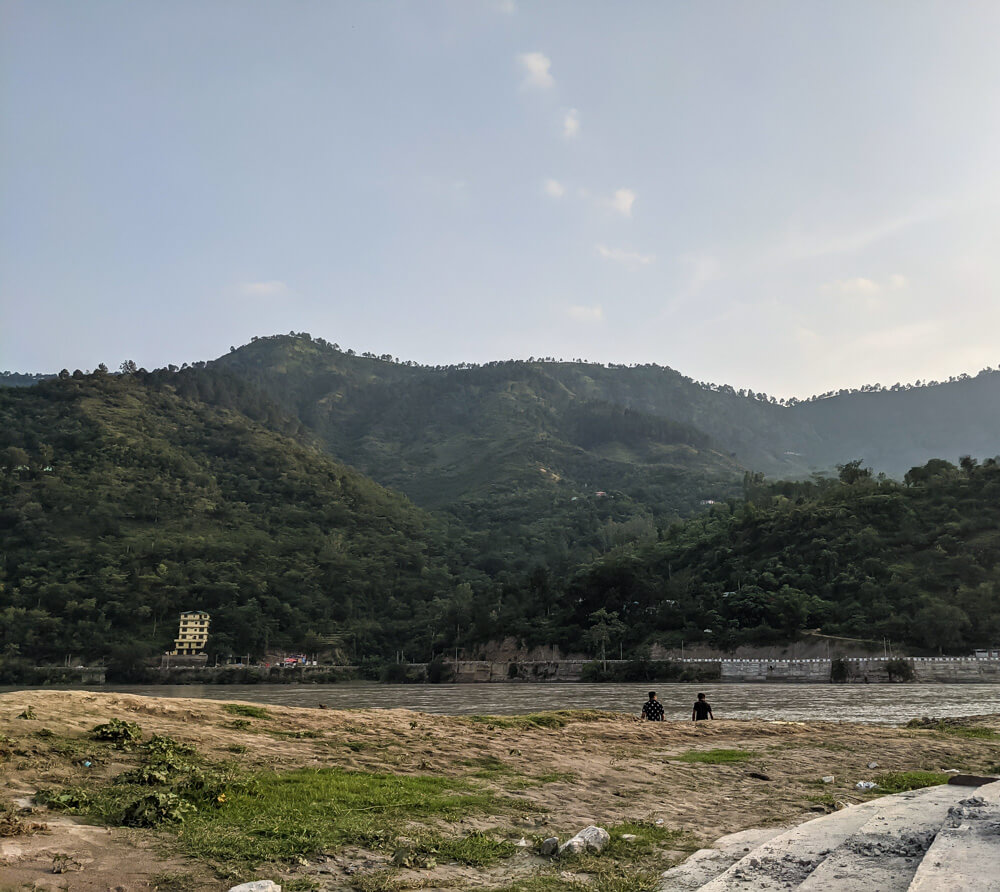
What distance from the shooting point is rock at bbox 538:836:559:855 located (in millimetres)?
8617

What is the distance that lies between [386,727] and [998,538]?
98.8 meters

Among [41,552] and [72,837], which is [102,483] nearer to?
[41,552]

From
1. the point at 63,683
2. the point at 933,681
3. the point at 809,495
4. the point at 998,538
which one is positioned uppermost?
the point at 809,495

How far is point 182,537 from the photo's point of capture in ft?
419

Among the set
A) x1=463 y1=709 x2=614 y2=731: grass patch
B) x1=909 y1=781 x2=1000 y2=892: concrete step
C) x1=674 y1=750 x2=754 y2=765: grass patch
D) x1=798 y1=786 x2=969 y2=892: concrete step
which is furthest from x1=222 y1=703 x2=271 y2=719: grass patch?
x1=909 y1=781 x2=1000 y2=892: concrete step

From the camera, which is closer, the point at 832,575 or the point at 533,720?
the point at 533,720

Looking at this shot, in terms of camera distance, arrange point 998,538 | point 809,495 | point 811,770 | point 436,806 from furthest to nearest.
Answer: point 809,495 → point 998,538 → point 811,770 → point 436,806

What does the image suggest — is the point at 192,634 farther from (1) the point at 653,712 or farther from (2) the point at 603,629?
(1) the point at 653,712

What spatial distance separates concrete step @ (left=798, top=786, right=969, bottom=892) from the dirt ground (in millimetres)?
2172

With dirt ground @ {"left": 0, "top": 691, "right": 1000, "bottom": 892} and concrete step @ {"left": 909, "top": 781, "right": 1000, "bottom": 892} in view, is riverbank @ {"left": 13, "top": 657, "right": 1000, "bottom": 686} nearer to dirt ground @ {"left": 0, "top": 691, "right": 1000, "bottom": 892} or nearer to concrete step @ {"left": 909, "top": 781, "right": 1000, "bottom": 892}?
dirt ground @ {"left": 0, "top": 691, "right": 1000, "bottom": 892}

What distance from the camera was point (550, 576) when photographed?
5098 inches

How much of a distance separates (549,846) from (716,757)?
8.58 metres

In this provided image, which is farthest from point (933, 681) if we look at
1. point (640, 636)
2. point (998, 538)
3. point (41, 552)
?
point (41, 552)

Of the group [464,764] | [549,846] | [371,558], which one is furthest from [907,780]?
[371,558]
